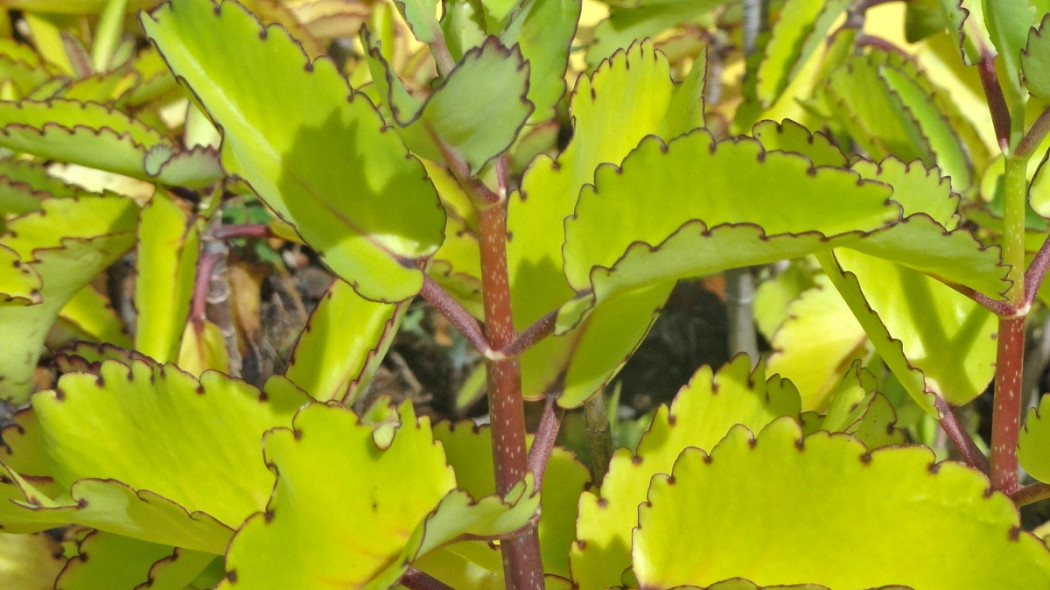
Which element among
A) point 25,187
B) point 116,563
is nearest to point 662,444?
point 116,563

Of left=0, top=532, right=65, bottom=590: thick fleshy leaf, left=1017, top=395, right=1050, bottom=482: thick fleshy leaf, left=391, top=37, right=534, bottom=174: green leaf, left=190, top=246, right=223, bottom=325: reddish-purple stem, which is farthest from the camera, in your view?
left=190, top=246, right=223, bottom=325: reddish-purple stem

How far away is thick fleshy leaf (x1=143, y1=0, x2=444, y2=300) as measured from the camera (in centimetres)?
33

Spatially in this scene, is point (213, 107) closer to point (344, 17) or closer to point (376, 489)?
point (376, 489)

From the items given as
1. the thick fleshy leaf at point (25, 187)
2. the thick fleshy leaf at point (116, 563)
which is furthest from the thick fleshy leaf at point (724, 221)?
the thick fleshy leaf at point (25, 187)

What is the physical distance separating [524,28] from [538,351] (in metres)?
0.15

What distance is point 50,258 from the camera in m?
0.56

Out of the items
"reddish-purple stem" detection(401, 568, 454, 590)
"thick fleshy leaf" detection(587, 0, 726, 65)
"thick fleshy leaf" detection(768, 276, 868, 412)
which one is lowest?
"thick fleshy leaf" detection(768, 276, 868, 412)

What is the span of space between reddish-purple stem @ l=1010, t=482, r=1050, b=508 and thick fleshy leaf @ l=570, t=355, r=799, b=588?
0.10 metres

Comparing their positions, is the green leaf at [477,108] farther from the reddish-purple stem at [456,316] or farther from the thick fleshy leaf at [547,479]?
the thick fleshy leaf at [547,479]

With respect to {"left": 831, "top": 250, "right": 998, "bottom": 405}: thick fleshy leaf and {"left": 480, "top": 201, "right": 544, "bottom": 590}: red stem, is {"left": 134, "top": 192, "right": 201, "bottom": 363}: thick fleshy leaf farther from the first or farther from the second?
{"left": 831, "top": 250, "right": 998, "bottom": 405}: thick fleshy leaf

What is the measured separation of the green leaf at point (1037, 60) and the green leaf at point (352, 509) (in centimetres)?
24

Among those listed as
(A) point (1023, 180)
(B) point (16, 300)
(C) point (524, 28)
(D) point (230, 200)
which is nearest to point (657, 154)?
(C) point (524, 28)

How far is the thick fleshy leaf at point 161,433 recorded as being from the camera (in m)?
0.38

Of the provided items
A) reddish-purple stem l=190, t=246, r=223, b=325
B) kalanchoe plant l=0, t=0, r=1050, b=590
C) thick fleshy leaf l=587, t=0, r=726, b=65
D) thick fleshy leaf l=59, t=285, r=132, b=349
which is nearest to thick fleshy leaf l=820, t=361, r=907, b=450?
kalanchoe plant l=0, t=0, r=1050, b=590
